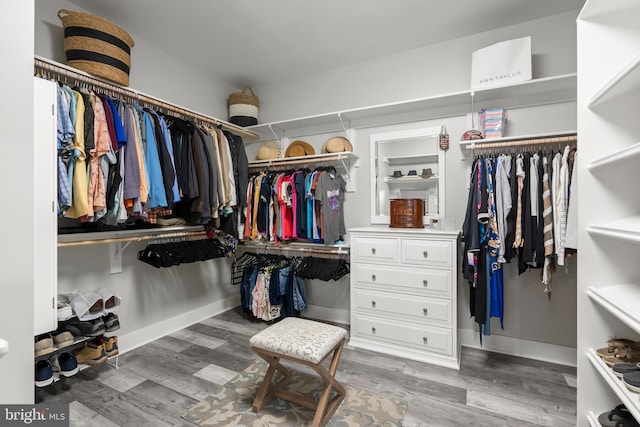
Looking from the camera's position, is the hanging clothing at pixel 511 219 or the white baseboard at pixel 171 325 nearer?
the hanging clothing at pixel 511 219

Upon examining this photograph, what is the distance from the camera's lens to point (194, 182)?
2.43 metres

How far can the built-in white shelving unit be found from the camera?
4.33ft

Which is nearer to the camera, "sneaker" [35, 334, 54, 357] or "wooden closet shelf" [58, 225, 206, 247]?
"sneaker" [35, 334, 54, 357]

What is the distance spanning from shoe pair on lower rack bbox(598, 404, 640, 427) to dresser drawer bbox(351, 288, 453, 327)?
0.98 metres

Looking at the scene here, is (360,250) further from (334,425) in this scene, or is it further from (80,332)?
(80,332)

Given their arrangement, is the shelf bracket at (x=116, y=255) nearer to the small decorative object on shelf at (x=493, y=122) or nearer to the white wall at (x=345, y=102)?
the white wall at (x=345, y=102)

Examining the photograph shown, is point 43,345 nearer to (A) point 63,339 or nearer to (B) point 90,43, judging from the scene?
(A) point 63,339

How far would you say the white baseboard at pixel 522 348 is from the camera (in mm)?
2291

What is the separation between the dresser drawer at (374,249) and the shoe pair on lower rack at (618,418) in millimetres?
1382

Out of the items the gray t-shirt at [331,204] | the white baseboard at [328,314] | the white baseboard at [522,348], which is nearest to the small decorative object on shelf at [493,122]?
the gray t-shirt at [331,204]

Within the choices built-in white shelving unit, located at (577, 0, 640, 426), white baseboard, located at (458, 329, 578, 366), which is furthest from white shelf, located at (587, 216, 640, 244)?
white baseboard, located at (458, 329, 578, 366)

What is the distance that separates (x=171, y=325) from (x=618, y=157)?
3324 millimetres

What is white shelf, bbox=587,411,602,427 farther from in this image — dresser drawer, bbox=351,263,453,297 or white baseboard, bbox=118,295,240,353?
white baseboard, bbox=118,295,240,353

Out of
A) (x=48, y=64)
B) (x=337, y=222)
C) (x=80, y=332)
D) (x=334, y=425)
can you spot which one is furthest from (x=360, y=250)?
(x=48, y=64)
